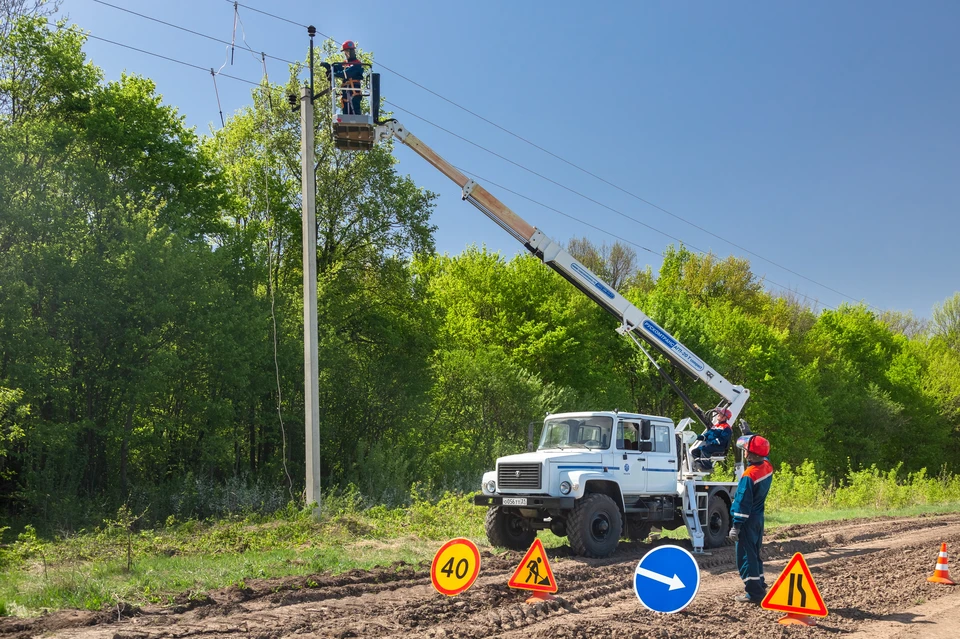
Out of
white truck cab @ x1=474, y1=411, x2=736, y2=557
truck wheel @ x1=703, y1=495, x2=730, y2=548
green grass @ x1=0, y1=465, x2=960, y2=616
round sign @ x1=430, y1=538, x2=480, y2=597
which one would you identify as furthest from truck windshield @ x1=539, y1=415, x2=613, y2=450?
round sign @ x1=430, y1=538, x2=480, y2=597

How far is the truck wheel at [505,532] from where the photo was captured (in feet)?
44.9

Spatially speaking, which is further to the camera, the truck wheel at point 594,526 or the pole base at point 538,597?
the truck wheel at point 594,526

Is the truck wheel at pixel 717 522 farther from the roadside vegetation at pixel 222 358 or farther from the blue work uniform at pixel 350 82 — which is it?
the blue work uniform at pixel 350 82

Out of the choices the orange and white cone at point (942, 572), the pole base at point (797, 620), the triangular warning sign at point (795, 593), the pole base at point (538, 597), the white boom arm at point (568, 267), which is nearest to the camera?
the triangular warning sign at point (795, 593)

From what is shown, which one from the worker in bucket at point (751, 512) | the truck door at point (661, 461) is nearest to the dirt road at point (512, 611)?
the worker in bucket at point (751, 512)

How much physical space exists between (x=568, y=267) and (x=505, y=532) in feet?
19.2

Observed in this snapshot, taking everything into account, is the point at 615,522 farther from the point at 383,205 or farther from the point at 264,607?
the point at 383,205

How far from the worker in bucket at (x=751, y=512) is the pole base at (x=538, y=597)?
2.30m

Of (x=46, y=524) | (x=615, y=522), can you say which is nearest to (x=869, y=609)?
(x=615, y=522)

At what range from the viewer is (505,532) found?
1373cm

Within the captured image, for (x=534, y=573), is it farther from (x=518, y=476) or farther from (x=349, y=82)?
(x=349, y=82)

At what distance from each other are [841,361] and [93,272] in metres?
50.8

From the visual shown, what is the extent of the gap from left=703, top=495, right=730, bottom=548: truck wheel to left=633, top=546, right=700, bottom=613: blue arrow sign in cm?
829

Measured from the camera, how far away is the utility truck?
42.2ft
